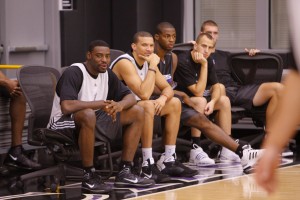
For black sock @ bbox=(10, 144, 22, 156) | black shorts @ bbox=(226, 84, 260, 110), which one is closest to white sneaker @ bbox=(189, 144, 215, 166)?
black shorts @ bbox=(226, 84, 260, 110)

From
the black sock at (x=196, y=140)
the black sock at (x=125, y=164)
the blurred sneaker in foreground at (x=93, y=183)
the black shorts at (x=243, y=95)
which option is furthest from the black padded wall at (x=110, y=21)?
the blurred sneaker in foreground at (x=93, y=183)

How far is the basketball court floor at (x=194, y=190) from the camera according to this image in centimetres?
677

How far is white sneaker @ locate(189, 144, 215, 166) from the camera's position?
8.37 metres

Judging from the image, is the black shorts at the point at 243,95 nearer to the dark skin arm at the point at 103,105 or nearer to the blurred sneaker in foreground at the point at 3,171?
the dark skin arm at the point at 103,105

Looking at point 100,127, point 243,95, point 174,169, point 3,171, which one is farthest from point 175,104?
point 3,171

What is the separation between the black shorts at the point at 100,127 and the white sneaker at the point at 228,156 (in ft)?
5.49

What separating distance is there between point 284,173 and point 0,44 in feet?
11.0

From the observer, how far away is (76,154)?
7.20 m

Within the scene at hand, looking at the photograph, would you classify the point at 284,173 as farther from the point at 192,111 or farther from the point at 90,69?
the point at 90,69

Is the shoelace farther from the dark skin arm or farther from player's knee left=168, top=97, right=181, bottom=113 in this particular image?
the dark skin arm

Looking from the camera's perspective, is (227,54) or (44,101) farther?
(227,54)

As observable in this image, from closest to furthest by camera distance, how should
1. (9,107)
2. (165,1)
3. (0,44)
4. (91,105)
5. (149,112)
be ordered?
(91,105) → (149,112) → (9,107) → (0,44) → (165,1)

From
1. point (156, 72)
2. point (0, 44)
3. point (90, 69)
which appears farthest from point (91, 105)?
point (0, 44)

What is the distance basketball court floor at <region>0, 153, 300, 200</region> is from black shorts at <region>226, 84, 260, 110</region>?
4.02 feet
